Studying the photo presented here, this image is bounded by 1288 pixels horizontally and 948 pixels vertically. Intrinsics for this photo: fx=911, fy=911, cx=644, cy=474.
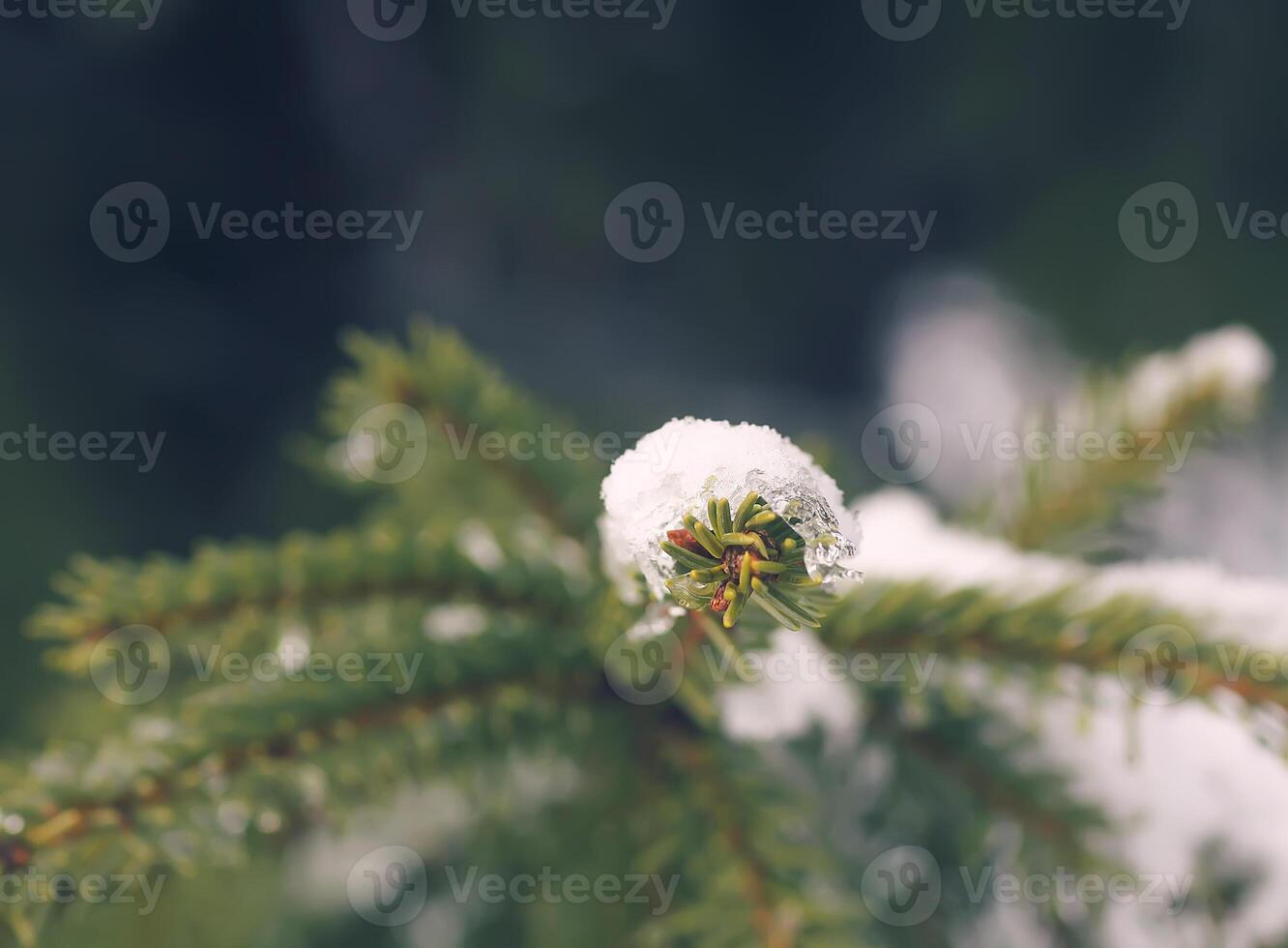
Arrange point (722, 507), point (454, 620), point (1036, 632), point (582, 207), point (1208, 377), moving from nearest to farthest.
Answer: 1. point (722, 507)
2. point (1036, 632)
3. point (454, 620)
4. point (1208, 377)
5. point (582, 207)

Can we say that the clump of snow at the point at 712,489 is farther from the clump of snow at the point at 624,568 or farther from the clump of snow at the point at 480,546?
the clump of snow at the point at 480,546

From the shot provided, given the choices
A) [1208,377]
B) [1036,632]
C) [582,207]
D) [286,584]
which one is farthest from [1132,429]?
[582,207]

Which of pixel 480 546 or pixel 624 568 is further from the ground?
pixel 480 546

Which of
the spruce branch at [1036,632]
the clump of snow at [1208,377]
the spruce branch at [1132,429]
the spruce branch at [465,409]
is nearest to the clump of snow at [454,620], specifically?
the spruce branch at [465,409]

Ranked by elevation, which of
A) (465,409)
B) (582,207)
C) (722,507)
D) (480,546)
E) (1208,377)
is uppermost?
(582,207)

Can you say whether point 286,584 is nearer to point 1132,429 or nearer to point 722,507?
point 722,507

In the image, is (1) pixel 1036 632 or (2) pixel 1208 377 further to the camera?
(2) pixel 1208 377
